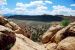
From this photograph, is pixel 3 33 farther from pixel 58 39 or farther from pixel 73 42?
pixel 58 39

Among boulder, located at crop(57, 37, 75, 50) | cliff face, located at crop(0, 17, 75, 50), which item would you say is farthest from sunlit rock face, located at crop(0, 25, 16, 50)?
boulder, located at crop(57, 37, 75, 50)

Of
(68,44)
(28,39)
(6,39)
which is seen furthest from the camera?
(68,44)

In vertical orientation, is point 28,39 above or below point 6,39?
below

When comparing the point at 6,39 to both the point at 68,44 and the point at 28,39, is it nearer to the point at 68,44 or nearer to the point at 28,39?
the point at 28,39

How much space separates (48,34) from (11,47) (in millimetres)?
19961

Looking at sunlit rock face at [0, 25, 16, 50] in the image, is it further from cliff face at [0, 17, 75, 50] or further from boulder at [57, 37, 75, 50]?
boulder at [57, 37, 75, 50]

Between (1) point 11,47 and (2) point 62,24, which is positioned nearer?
(1) point 11,47

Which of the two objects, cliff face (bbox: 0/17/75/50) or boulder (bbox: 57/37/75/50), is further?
boulder (bbox: 57/37/75/50)

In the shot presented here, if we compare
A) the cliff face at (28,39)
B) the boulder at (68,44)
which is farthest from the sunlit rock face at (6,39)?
the boulder at (68,44)

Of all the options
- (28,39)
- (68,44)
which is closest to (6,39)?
(28,39)

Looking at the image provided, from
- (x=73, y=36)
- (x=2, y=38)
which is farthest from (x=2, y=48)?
(x=73, y=36)

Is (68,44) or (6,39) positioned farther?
(68,44)

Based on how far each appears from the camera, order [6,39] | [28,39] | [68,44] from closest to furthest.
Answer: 1. [6,39]
2. [28,39]
3. [68,44]

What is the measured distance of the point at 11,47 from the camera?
10.2 meters
